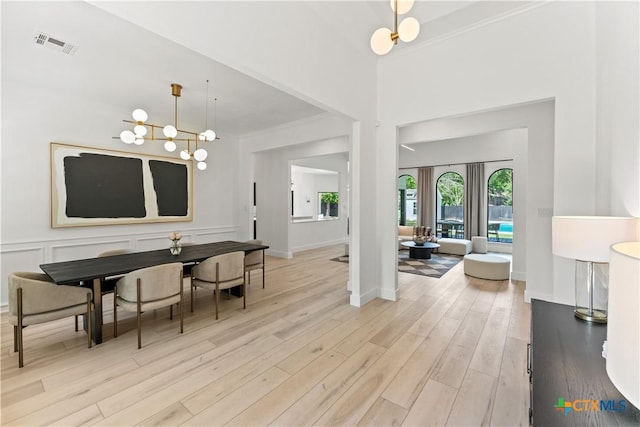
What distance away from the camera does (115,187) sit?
15.1 feet

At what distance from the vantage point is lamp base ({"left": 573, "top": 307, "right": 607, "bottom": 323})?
1.62m

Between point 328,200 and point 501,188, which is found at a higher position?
point 501,188

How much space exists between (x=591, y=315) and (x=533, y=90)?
2352 mm

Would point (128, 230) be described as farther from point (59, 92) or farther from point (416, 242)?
point (416, 242)

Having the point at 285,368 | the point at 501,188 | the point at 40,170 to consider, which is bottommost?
the point at 285,368

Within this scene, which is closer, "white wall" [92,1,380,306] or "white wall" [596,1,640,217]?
"white wall" [596,1,640,217]

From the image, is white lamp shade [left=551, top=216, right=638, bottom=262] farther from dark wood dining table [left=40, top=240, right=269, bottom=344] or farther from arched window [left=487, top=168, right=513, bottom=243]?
arched window [left=487, top=168, right=513, bottom=243]

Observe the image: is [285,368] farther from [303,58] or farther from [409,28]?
[303,58]

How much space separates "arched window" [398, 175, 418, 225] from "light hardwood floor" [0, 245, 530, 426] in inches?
252

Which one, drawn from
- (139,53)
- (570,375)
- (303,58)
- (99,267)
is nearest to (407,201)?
(303,58)

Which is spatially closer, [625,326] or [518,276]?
[625,326]

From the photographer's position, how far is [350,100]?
11.7 feet

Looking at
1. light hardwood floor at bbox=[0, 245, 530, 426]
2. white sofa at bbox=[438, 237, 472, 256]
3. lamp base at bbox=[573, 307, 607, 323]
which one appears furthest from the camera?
white sofa at bbox=[438, 237, 472, 256]

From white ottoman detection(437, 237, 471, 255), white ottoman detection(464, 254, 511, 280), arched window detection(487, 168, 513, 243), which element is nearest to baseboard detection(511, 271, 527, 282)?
white ottoman detection(464, 254, 511, 280)
